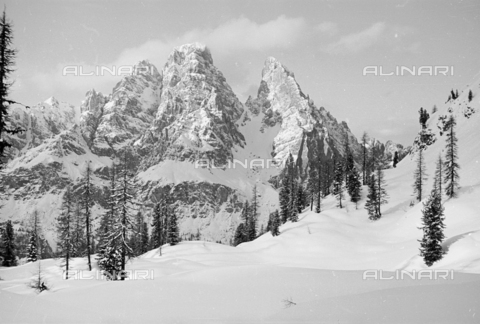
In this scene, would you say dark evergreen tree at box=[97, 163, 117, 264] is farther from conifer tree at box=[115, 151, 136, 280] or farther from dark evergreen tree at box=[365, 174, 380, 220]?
dark evergreen tree at box=[365, 174, 380, 220]

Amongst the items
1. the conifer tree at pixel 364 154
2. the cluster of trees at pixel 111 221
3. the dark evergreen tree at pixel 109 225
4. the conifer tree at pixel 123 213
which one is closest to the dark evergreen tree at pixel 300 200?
the conifer tree at pixel 364 154

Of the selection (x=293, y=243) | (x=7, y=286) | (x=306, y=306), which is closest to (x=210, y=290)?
(x=306, y=306)

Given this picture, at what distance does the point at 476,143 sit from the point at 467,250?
57040mm

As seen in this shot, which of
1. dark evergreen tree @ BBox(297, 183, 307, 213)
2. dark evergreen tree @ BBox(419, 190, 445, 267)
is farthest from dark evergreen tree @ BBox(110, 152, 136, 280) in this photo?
dark evergreen tree @ BBox(297, 183, 307, 213)

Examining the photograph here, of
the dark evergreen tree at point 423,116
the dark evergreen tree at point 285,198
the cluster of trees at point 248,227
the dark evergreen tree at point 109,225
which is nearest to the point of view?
the dark evergreen tree at point 109,225

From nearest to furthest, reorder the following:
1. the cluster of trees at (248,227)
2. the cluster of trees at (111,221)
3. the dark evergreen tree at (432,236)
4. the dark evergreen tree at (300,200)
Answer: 1. the cluster of trees at (111,221)
2. the dark evergreen tree at (432,236)
3. the dark evergreen tree at (300,200)
4. the cluster of trees at (248,227)

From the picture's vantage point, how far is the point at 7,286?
2969cm

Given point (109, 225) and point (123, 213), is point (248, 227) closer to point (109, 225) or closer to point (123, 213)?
point (109, 225)

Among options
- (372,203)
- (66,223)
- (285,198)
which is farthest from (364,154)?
(66,223)

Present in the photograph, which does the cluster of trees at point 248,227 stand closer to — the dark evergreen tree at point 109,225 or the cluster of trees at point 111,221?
the cluster of trees at point 111,221

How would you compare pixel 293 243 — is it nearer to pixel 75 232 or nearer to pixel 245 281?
pixel 75 232

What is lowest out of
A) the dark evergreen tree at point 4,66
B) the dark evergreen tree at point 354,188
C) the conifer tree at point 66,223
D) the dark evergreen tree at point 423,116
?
the conifer tree at point 66,223

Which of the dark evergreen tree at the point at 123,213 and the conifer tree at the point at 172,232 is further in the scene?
the conifer tree at the point at 172,232

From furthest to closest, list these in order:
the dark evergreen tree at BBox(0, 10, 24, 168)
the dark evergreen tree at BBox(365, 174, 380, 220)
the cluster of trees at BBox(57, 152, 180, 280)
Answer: the dark evergreen tree at BBox(365, 174, 380, 220), the cluster of trees at BBox(57, 152, 180, 280), the dark evergreen tree at BBox(0, 10, 24, 168)
